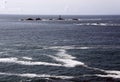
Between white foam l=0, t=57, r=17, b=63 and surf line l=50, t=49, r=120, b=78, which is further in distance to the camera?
white foam l=0, t=57, r=17, b=63

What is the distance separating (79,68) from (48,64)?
23.0 feet

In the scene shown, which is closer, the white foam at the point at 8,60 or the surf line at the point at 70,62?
the surf line at the point at 70,62

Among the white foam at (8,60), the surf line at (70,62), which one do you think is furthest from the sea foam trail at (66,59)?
the white foam at (8,60)

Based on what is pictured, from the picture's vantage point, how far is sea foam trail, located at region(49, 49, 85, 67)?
5849 cm

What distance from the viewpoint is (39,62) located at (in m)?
60.9

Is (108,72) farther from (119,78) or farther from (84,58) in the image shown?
(84,58)

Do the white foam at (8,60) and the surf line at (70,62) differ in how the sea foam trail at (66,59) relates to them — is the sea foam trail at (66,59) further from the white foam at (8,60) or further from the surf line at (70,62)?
the white foam at (8,60)

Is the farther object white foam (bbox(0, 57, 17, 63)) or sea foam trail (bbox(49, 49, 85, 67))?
white foam (bbox(0, 57, 17, 63))

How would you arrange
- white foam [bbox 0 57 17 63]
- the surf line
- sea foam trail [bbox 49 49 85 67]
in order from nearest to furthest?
the surf line
sea foam trail [bbox 49 49 85 67]
white foam [bbox 0 57 17 63]

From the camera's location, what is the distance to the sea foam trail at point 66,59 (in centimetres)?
5849

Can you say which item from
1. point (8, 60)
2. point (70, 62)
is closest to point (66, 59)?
point (70, 62)

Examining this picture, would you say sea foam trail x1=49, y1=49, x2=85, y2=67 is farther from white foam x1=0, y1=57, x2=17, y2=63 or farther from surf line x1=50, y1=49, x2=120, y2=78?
white foam x1=0, y1=57, x2=17, y2=63

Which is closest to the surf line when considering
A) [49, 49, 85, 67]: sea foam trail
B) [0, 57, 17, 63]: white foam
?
[49, 49, 85, 67]: sea foam trail

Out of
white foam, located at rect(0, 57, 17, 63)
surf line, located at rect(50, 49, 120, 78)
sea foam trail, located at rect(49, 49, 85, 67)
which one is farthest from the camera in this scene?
white foam, located at rect(0, 57, 17, 63)
